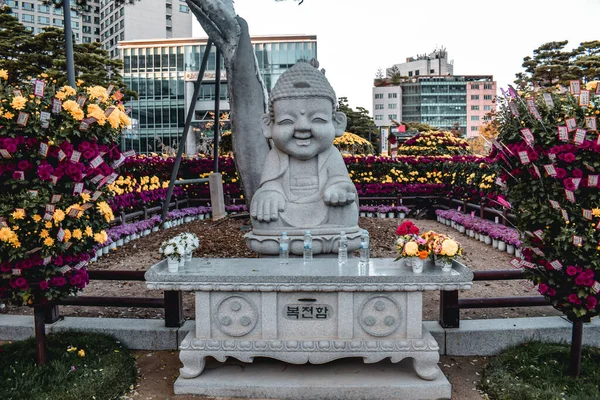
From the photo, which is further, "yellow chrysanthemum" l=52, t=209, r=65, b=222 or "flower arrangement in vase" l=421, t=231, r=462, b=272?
"flower arrangement in vase" l=421, t=231, r=462, b=272

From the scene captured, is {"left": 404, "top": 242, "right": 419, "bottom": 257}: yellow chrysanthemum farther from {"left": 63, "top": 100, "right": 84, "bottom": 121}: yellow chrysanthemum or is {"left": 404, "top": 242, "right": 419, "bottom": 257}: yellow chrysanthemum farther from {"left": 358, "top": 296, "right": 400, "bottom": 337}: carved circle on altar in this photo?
{"left": 63, "top": 100, "right": 84, "bottom": 121}: yellow chrysanthemum

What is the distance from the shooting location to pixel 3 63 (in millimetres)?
15898

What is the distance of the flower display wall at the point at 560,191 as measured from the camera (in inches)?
139

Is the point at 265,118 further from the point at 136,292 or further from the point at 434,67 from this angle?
the point at 434,67

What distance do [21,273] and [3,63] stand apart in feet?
50.7

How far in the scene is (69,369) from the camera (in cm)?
386

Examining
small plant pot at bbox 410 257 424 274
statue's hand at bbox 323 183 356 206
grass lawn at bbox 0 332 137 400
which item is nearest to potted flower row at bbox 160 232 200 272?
grass lawn at bbox 0 332 137 400

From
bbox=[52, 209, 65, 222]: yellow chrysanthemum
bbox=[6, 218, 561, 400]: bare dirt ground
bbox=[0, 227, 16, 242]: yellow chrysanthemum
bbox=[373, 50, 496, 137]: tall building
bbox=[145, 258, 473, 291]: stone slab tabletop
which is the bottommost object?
bbox=[6, 218, 561, 400]: bare dirt ground

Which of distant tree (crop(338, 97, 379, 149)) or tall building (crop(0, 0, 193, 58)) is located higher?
tall building (crop(0, 0, 193, 58))

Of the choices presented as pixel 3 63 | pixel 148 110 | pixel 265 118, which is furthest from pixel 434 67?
pixel 265 118

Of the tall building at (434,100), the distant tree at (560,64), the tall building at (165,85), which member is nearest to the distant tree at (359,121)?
the tall building at (165,85)

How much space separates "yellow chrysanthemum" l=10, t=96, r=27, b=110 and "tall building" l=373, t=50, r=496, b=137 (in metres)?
63.4

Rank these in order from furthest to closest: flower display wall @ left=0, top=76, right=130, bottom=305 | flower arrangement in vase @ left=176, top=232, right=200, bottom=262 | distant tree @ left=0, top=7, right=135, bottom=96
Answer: distant tree @ left=0, top=7, right=135, bottom=96 < flower arrangement in vase @ left=176, top=232, right=200, bottom=262 < flower display wall @ left=0, top=76, right=130, bottom=305

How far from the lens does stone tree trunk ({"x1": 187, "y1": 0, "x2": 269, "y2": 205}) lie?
7.91 meters
